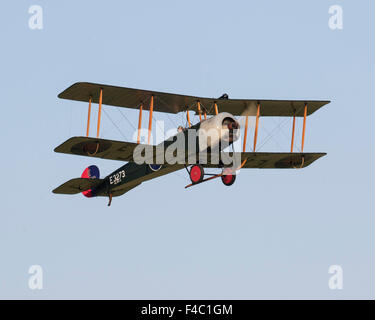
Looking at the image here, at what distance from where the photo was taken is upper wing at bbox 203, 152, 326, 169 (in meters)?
22.7

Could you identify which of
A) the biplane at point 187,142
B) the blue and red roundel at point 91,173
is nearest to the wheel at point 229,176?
the biplane at point 187,142

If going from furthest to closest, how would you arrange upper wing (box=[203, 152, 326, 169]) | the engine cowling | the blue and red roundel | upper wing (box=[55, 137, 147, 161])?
the blue and red roundel
upper wing (box=[203, 152, 326, 169])
the engine cowling
upper wing (box=[55, 137, 147, 161])

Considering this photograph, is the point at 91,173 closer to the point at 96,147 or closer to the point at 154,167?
the point at 154,167

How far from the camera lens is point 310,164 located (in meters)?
24.1

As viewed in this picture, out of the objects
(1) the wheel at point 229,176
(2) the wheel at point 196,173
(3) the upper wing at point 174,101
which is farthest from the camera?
(1) the wheel at point 229,176

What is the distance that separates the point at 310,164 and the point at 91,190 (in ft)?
23.7

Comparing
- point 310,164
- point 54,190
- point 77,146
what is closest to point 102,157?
point 77,146

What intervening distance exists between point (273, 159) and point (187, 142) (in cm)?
320

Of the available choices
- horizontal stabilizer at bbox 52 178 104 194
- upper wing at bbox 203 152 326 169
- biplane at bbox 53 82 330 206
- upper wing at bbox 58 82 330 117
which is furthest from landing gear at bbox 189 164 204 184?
horizontal stabilizer at bbox 52 178 104 194

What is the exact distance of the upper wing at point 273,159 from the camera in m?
22.7

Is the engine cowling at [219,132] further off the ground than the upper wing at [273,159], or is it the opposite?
the engine cowling at [219,132]

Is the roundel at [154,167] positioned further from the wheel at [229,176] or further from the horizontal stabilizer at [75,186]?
the horizontal stabilizer at [75,186]

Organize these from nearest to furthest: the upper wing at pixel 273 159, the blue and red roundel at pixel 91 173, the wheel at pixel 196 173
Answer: the wheel at pixel 196 173
the upper wing at pixel 273 159
the blue and red roundel at pixel 91 173

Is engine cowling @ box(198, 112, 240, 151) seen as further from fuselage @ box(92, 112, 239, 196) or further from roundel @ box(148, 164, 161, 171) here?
roundel @ box(148, 164, 161, 171)
